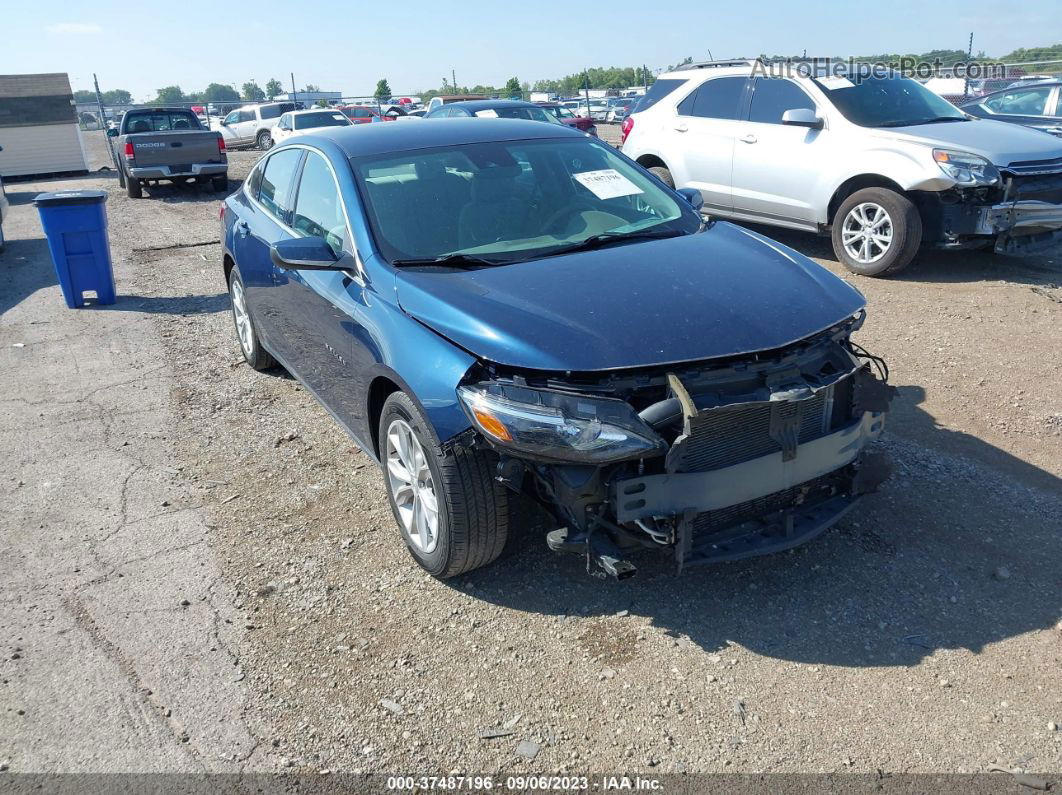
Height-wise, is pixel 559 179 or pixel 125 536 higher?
pixel 559 179

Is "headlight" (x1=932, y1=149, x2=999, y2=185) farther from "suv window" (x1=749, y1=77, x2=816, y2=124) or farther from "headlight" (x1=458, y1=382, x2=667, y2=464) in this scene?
"headlight" (x1=458, y1=382, x2=667, y2=464)

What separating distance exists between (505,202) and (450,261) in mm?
590

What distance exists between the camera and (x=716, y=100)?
9.27 m

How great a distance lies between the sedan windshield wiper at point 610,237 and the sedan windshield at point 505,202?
1 cm

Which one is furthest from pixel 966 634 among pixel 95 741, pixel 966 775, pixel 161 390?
pixel 161 390

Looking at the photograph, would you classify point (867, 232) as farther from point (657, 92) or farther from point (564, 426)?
point (564, 426)

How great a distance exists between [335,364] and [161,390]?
102 inches

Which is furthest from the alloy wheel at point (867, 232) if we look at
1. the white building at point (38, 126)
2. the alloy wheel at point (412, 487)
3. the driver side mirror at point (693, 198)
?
the white building at point (38, 126)

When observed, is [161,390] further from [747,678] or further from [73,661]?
[747,678]

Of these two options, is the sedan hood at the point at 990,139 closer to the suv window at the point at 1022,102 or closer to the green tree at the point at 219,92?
the suv window at the point at 1022,102

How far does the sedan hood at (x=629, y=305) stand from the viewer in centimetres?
299

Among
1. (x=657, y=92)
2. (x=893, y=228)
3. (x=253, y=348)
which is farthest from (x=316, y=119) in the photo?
(x=893, y=228)

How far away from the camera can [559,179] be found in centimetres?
436

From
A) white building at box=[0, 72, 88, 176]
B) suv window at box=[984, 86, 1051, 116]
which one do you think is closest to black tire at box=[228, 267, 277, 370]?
suv window at box=[984, 86, 1051, 116]
